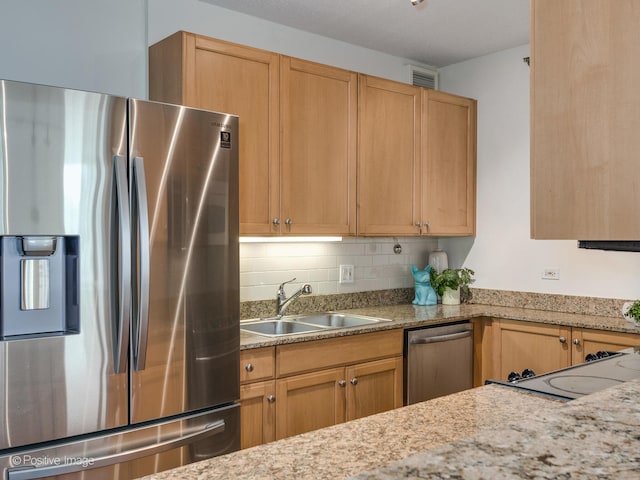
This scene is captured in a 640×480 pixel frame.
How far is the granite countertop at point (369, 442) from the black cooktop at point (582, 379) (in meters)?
0.07

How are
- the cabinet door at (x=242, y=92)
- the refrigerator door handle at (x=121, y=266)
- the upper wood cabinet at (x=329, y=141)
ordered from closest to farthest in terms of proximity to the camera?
1. the refrigerator door handle at (x=121, y=266)
2. the cabinet door at (x=242, y=92)
3. the upper wood cabinet at (x=329, y=141)

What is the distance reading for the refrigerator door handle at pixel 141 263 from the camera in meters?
2.23

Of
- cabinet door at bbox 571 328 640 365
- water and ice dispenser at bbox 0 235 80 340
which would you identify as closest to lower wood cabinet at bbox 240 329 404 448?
water and ice dispenser at bbox 0 235 80 340

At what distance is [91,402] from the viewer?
83.7 inches

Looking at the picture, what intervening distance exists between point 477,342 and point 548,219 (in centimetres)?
294

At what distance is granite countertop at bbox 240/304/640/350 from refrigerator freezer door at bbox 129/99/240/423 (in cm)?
26

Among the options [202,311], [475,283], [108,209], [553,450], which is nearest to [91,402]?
[202,311]

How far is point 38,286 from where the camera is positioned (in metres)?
2.05

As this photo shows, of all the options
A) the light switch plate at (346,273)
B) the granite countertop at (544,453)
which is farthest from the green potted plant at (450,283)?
the granite countertop at (544,453)

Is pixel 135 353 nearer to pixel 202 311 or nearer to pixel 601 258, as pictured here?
pixel 202 311

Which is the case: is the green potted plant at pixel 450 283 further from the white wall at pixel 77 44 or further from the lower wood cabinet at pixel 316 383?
the white wall at pixel 77 44

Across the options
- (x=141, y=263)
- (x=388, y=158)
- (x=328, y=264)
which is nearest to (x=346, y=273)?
(x=328, y=264)

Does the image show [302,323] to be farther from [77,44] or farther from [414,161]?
[77,44]

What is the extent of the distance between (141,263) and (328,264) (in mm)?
1790
